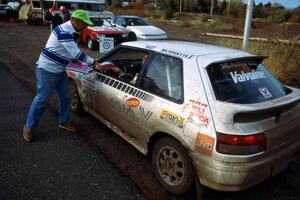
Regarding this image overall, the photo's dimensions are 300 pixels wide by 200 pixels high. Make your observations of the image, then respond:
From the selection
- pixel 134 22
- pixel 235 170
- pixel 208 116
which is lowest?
pixel 235 170

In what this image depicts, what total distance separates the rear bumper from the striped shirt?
2.27m

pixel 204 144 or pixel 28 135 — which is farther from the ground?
pixel 204 144

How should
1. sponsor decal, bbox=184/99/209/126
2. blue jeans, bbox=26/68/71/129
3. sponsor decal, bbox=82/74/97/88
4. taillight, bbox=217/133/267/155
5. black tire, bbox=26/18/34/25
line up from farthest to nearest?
black tire, bbox=26/18/34/25, sponsor decal, bbox=82/74/97/88, blue jeans, bbox=26/68/71/129, sponsor decal, bbox=184/99/209/126, taillight, bbox=217/133/267/155

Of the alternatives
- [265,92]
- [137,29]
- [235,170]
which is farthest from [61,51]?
[137,29]

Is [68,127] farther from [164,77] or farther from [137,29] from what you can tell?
[137,29]

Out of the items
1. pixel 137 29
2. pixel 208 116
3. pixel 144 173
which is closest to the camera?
pixel 208 116

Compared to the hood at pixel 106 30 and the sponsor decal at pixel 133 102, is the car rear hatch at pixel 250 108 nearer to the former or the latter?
the sponsor decal at pixel 133 102

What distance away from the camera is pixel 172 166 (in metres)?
3.32

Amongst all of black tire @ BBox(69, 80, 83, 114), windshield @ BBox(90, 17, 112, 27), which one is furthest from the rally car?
black tire @ BBox(69, 80, 83, 114)

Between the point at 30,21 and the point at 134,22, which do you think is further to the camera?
the point at 30,21

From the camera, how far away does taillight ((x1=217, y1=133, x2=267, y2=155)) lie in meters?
2.77

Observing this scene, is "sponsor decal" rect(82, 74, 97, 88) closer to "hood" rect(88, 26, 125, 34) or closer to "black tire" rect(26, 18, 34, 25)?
"hood" rect(88, 26, 125, 34)

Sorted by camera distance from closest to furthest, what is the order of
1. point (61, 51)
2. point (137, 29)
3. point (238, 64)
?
point (238, 64) → point (61, 51) → point (137, 29)

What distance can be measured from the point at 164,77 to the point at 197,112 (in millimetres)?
726
